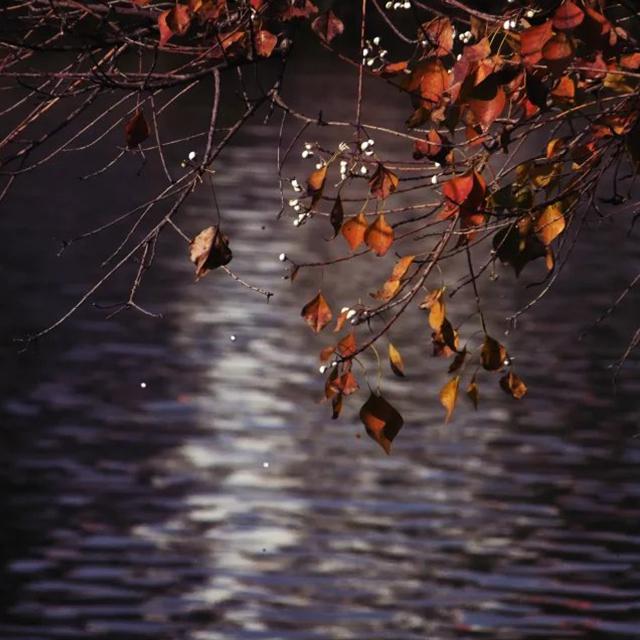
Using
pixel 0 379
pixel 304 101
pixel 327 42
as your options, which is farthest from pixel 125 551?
pixel 304 101

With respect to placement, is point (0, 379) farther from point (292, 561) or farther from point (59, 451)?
point (292, 561)

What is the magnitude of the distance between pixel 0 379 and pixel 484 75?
12.9 metres

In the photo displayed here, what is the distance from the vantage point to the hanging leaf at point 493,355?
469 centimetres

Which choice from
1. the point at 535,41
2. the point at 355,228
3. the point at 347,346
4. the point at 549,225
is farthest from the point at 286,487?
the point at 535,41

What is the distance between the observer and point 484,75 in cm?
416

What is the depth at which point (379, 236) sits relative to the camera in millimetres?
4434

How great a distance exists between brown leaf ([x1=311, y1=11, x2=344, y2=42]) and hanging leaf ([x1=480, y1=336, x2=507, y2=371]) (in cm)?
90

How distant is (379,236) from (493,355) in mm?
511

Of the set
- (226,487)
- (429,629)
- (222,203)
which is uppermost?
(222,203)

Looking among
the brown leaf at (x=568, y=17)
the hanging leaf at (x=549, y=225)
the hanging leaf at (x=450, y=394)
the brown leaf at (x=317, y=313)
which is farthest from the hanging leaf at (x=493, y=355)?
the brown leaf at (x=568, y=17)

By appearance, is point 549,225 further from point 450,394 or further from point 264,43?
point 264,43

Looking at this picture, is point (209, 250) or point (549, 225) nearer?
point (209, 250)

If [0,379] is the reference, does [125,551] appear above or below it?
below

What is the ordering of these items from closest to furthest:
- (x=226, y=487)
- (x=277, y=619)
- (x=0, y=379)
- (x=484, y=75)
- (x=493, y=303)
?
(x=484, y=75) < (x=277, y=619) < (x=226, y=487) < (x=0, y=379) < (x=493, y=303)
